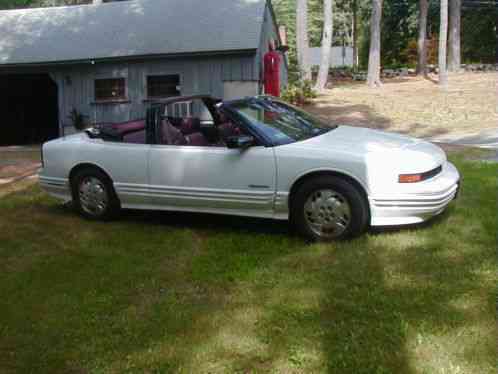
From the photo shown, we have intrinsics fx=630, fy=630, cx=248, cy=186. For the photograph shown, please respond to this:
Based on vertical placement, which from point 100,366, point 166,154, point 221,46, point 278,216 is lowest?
point 100,366

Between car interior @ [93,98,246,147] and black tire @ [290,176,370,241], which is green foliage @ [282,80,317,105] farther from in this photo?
black tire @ [290,176,370,241]

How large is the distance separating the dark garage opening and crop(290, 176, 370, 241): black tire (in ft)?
62.6

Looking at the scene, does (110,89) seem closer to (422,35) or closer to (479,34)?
(422,35)

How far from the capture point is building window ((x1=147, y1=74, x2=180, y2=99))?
58.3ft

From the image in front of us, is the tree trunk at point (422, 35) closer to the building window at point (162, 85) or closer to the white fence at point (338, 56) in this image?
the white fence at point (338, 56)

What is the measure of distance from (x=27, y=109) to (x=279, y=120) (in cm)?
1929

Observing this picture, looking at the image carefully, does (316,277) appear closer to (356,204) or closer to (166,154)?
(356,204)

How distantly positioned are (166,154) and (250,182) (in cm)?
107

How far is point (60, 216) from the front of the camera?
7.91m

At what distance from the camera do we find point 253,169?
6.36 m

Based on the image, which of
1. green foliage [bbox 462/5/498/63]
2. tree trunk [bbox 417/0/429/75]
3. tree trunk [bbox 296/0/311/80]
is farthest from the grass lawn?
green foliage [bbox 462/5/498/63]

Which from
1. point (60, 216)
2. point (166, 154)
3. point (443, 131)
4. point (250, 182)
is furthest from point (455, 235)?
point (443, 131)

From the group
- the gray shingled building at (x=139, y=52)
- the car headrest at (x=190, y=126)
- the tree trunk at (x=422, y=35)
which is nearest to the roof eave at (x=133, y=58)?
the gray shingled building at (x=139, y=52)

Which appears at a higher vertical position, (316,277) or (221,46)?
(221,46)
